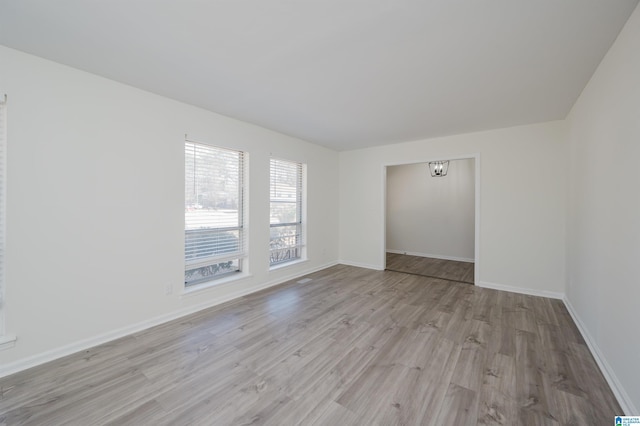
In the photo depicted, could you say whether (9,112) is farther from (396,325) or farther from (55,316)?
(396,325)

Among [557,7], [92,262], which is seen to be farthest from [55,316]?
[557,7]

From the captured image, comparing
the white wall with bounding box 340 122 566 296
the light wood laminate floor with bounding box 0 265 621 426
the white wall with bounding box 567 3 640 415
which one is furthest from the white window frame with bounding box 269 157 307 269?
the white wall with bounding box 567 3 640 415

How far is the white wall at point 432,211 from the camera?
20.7 feet

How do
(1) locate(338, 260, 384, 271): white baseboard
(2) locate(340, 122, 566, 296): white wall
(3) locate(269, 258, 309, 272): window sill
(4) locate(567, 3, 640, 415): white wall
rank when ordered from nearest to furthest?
(4) locate(567, 3, 640, 415): white wall, (2) locate(340, 122, 566, 296): white wall, (3) locate(269, 258, 309, 272): window sill, (1) locate(338, 260, 384, 271): white baseboard

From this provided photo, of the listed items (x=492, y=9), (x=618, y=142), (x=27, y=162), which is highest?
(x=492, y=9)

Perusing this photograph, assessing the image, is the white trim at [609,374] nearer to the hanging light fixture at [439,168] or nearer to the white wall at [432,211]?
the white wall at [432,211]

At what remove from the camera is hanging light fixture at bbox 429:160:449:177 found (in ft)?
19.9

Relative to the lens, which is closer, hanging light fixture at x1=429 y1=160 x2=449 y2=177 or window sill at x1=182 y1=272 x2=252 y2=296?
window sill at x1=182 y1=272 x2=252 y2=296

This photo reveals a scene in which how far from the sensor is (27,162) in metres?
2.12

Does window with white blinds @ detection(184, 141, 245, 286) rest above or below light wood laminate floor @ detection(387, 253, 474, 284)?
above

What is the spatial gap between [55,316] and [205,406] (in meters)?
1.75

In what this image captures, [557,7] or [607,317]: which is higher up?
[557,7]

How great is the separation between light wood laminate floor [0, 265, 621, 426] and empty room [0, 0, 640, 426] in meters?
0.02

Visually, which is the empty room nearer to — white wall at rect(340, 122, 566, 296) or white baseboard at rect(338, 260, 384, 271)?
white wall at rect(340, 122, 566, 296)
